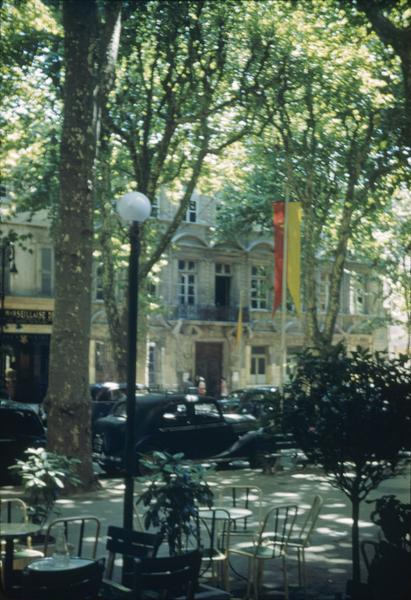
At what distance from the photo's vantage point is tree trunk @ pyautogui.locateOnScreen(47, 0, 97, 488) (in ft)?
44.7

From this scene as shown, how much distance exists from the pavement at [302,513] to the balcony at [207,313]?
20.5m

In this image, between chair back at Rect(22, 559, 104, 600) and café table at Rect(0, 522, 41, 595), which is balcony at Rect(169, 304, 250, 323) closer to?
café table at Rect(0, 522, 41, 595)

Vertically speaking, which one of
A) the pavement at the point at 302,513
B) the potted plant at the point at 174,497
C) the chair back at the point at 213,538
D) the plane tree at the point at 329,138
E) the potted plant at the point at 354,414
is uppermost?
the plane tree at the point at 329,138

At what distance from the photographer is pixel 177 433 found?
16766 millimetres

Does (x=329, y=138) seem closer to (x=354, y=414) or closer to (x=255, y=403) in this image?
(x=255, y=403)

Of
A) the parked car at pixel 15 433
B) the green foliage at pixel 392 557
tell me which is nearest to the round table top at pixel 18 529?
the green foliage at pixel 392 557

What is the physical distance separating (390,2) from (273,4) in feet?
11.4

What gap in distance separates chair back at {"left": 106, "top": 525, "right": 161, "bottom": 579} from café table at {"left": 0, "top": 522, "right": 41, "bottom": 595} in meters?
0.78

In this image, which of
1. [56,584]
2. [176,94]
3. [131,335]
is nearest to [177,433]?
[176,94]

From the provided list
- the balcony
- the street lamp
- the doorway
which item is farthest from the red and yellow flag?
the doorway

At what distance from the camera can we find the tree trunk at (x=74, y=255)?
44.7 feet

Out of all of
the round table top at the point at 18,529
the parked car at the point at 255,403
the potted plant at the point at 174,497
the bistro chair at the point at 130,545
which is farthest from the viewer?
the parked car at the point at 255,403

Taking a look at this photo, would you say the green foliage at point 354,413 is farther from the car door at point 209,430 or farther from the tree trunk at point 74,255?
the car door at point 209,430

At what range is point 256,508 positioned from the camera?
13688mm
